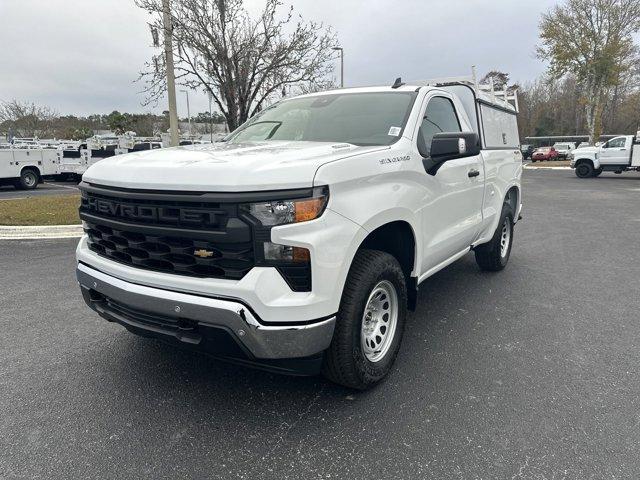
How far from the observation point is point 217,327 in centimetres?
227

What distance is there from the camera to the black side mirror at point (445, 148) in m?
3.15

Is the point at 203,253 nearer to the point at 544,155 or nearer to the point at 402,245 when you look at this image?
the point at 402,245

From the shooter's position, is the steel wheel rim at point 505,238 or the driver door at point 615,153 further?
the driver door at point 615,153

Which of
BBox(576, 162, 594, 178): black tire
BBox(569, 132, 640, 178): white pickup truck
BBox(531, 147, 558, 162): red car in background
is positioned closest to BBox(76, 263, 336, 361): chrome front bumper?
BBox(569, 132, 640, 178): white pickup truck

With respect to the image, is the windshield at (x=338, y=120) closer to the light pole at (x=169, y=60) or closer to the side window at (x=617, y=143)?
the light pole at (x=169, y=60)

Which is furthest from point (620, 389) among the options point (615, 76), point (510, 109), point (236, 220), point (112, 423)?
point (615, 76)

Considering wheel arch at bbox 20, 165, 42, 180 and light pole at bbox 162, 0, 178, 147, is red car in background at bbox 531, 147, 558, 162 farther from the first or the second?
wheel arch at bbox 20, 165, 42, 180

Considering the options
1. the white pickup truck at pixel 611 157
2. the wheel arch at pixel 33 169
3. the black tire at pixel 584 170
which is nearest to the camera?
the wheel arch at pixel 33 169

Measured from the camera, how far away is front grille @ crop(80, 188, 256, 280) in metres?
2.26

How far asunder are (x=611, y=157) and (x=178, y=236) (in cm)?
2459

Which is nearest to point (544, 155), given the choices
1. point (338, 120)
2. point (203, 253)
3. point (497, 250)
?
point (497, 250)

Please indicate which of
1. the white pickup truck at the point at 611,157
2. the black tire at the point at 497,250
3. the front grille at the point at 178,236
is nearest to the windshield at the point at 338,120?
the front grille at the point at 178,236

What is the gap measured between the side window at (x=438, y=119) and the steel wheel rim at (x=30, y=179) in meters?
17.3

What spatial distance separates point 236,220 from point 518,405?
2040 millimetres
